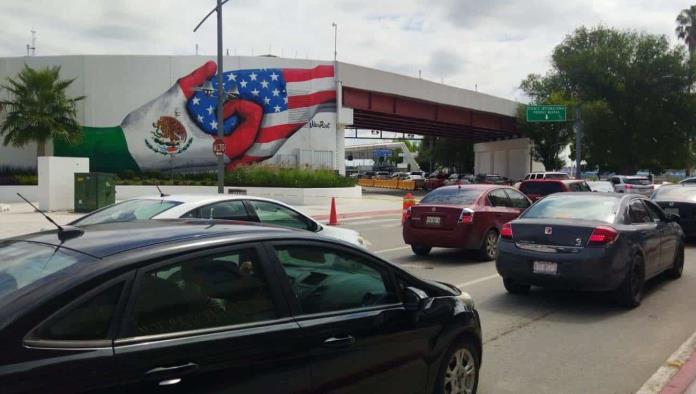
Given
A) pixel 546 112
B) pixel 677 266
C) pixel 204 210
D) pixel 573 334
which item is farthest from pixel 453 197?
pixel 546 112

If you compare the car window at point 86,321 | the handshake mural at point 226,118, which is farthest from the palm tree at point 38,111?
the car window at point 86,321

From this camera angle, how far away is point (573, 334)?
664 centimetres

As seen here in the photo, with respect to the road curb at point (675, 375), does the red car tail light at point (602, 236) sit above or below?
above

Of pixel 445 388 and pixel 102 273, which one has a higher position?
pixel 102 273

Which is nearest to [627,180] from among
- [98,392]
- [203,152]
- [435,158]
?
[203,152]

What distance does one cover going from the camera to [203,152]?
35.0 metres

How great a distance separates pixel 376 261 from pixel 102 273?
68.8 inches

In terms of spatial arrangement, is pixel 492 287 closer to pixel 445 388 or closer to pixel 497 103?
pixel 445 388

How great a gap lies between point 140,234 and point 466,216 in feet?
28.7

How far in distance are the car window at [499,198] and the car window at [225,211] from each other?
5.64 m

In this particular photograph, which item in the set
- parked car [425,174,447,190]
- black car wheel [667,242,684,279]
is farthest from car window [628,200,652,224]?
parked car [425,174,447,190]

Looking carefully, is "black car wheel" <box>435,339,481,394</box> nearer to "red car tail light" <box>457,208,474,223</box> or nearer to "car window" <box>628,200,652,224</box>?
"car window" <box>628,200,652,224</box>

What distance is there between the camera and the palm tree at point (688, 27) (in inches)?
3039

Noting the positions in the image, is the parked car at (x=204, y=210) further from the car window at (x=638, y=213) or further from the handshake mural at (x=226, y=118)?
the handshake mural at (x=226, y=118)
